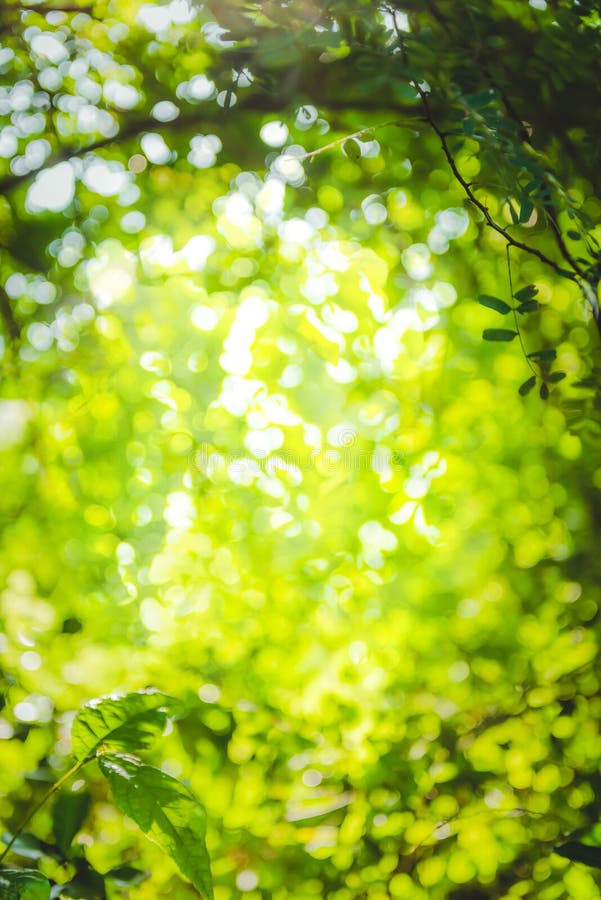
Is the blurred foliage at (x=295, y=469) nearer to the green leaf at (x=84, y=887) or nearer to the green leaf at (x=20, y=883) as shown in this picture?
the green leaf at (x=84, y=887)

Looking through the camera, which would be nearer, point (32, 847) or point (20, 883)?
point (20, 883)

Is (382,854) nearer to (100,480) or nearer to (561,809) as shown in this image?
(561,809)

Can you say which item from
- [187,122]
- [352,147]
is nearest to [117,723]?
[352,147]

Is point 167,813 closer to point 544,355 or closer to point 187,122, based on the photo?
point 544,355

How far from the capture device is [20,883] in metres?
0.42

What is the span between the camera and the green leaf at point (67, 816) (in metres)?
0.70

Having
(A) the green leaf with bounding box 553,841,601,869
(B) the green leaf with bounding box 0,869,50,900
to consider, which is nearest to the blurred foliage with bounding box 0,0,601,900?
(A) the green leaf with bounding box 553,841,601,869

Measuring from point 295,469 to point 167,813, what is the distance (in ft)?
3.46

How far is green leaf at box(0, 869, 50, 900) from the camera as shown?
0.41 m

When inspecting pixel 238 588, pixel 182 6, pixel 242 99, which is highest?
pixel 182 6

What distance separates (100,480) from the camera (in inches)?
57.4

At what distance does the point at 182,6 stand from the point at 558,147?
73 cm

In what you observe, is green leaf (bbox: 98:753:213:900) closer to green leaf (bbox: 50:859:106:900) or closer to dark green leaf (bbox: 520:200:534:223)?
green leaf (bbox: 50:859:106:900)

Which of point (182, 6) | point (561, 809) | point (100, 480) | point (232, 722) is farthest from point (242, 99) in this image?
point (561, 809)
